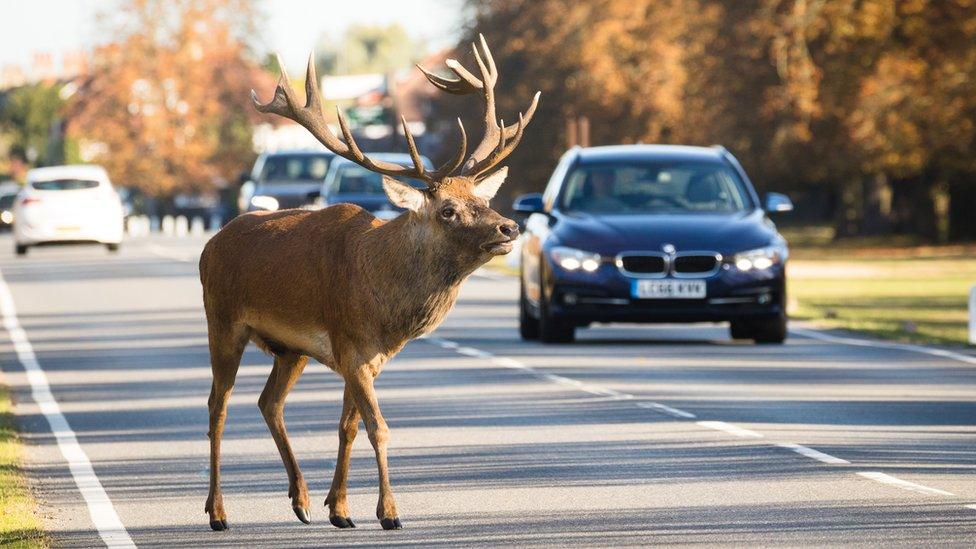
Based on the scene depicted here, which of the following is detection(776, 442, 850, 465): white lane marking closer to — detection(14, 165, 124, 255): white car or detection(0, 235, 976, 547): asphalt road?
detection(0, 235, 976, 547): asphalt road

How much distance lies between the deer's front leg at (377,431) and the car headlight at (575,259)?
10516 millimetres

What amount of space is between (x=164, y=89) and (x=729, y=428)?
9386 centimetres

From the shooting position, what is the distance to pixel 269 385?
35.7 feet

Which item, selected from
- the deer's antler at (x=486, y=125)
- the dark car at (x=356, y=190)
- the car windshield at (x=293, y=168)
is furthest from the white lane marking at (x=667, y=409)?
the car windshield at (x=293, y=168)

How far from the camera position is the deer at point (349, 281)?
9891 mm

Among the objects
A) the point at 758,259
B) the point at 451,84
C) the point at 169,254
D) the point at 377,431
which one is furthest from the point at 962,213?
the point at 377,431

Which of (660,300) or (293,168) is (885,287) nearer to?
(293,168)

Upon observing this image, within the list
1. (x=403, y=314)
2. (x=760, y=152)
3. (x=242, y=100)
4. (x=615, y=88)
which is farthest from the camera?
(x=242, y=100)

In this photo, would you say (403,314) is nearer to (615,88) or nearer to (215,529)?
(215,529)

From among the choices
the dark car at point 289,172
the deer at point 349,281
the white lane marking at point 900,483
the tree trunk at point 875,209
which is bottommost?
the tree trunk at point 875,209

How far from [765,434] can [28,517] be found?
4853 millimetres

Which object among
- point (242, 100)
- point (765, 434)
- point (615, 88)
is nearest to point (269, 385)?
point (765, 434)

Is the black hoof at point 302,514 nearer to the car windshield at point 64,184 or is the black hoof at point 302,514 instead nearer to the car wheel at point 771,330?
the car wheel at point 771,330

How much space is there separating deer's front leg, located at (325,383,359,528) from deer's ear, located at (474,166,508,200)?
3.35 feet
